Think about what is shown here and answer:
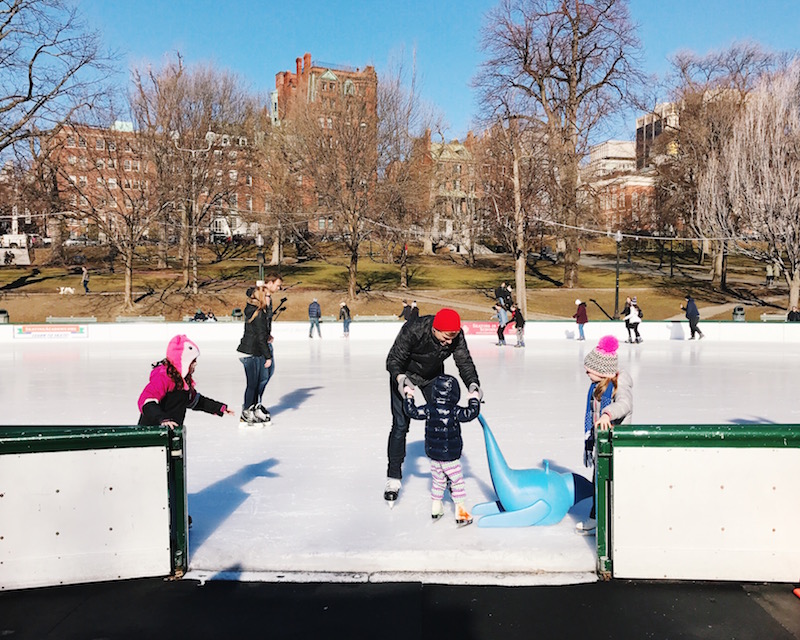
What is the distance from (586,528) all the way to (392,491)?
148cm

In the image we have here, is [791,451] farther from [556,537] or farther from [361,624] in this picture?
[361,624]

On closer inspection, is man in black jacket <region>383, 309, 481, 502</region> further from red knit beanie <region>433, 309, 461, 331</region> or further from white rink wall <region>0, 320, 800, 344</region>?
white rink wall <region>0, 320, 800, 344</region>

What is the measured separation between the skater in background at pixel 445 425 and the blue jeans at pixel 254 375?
4048 mm

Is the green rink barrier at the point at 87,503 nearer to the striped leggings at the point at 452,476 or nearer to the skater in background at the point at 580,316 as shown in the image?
the striped leggings at the point at 452,476

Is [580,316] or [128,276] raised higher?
[128,276]

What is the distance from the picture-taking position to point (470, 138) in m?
50.5

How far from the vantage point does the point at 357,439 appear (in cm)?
798

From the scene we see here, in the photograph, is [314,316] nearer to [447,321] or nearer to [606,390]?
[447,321]

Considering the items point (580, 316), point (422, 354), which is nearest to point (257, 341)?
point (422, 354)

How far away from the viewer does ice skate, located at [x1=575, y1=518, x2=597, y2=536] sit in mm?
4719

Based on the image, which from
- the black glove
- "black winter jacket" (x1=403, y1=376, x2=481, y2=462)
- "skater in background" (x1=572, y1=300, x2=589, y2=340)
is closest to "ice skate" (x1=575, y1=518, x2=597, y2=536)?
"black winter jacket" (x1=403, y1=376, x2=481, y2=462)

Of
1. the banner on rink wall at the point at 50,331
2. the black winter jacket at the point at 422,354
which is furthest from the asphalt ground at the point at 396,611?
the banner on rink wall at the point at 50,331

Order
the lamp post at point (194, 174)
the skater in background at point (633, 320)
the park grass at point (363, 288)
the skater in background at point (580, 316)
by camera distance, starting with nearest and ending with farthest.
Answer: the skater in background at point (633, 320)
the skater in background at point (580, 316)
the lamp post at point (194, 174)
the park grass at point (363, 288)

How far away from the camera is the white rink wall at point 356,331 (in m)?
23.3
